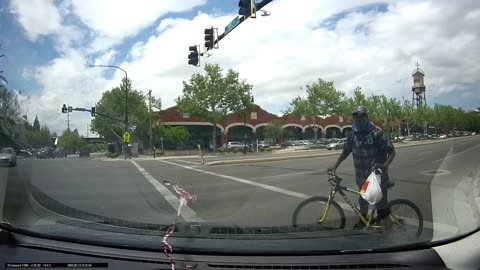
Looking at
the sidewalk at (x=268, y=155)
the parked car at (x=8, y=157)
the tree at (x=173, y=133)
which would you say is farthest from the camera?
the tree at (x=173, y=133)

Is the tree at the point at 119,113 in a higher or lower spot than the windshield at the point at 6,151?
higher

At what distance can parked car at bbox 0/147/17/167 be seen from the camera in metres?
4.02

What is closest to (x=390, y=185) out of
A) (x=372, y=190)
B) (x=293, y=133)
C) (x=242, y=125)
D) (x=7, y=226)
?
(x=372, y=190)

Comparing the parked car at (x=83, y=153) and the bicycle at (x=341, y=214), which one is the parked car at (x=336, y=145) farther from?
Answer: the parked car at (x=83, y=153)

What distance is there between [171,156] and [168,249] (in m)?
1.94

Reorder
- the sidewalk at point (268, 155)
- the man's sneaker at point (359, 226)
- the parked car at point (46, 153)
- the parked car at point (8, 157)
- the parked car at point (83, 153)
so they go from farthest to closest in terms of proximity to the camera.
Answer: the parked car at point (83, 153), the parked car at point (46, 153), the sidewalk at point (268, 155), the parked car at point (8, 157), the man's sneaker at point (359, 226)

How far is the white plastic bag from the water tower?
83 cm

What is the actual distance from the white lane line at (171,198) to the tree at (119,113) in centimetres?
51

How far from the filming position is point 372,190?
12.1ft

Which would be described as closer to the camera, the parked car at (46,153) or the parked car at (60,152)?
the parked car at (46,153)

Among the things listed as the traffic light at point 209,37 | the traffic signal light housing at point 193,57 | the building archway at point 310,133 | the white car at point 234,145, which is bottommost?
the white car at point 234,145

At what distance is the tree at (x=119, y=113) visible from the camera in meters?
4.61

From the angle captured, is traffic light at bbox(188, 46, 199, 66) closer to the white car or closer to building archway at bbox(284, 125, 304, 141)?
the white car

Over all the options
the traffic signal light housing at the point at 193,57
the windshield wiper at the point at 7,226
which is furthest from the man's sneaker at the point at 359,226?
the windshield wiper at the point at 7,226
